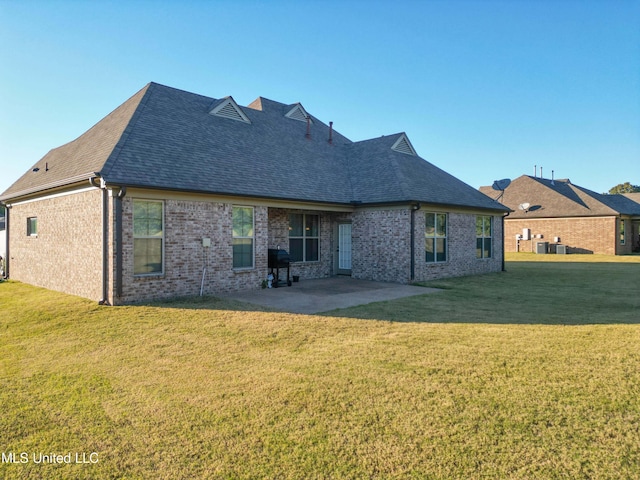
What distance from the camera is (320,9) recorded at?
1302cm

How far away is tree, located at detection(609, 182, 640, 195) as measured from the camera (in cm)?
7506

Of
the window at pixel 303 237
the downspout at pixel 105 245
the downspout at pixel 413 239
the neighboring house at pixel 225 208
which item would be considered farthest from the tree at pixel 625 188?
the downspout at pixel 105 245

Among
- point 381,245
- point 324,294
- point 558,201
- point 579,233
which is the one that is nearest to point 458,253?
point 381,245

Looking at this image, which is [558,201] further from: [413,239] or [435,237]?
[413,239]

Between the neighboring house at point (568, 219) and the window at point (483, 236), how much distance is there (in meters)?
15.7

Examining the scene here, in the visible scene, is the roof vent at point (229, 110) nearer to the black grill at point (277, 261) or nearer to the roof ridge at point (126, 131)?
the roof ridge at point (126, 131)

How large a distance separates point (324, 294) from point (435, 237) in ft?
19.5

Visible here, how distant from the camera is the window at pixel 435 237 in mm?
14562

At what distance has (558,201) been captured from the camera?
101 ft

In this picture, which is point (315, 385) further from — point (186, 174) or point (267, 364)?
point (186, 174)

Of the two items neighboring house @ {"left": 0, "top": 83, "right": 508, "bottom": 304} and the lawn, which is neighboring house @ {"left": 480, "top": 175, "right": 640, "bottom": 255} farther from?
the lawn

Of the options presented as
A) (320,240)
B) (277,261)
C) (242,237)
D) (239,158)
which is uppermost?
(239,158)

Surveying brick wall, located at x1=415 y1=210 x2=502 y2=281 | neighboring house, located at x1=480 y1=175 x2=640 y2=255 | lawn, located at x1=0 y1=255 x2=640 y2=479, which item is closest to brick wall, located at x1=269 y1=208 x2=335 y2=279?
brick wall, located at x1=415 y1=210 x2=502 y2=281

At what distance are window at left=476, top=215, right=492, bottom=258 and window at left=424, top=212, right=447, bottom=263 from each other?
2.77 m
